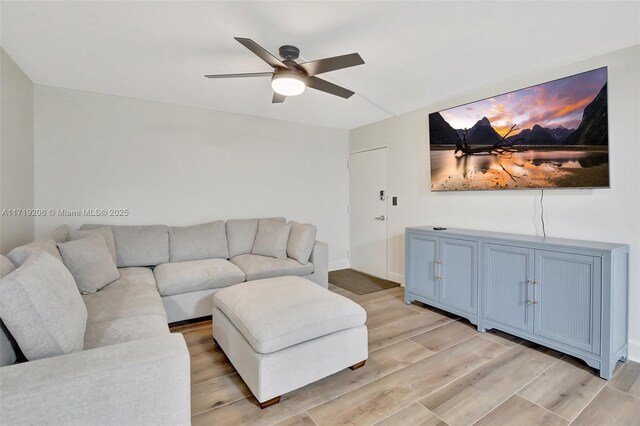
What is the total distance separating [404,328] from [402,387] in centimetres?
90

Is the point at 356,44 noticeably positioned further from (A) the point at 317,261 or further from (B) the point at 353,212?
(B) the point at 353,212

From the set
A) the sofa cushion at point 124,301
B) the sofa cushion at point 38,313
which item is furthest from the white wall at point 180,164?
the sofa cushion at point 38,313

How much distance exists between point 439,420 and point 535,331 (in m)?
1.32

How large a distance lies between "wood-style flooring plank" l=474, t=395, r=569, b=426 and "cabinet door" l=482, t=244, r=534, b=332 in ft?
2.80

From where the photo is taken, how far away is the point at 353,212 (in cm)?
498

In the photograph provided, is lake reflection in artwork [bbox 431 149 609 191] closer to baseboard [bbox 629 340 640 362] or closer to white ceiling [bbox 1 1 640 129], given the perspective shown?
white ceiling [bbox 1 1 640 129]

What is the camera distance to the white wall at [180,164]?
314cm

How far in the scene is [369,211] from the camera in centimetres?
465

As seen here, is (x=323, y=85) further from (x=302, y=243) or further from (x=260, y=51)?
(x=302, y=243)

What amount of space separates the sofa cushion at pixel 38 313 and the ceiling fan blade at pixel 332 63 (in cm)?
188

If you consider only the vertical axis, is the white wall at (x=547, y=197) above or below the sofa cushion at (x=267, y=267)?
above

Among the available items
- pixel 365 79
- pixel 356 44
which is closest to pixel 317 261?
A: pixel 365 79

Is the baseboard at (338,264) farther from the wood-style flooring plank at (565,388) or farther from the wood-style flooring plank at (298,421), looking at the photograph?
the wood-style flooring plank at (298,421)

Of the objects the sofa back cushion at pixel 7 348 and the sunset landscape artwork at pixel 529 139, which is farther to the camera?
the sunset landscape artwork at pixel 529 139
